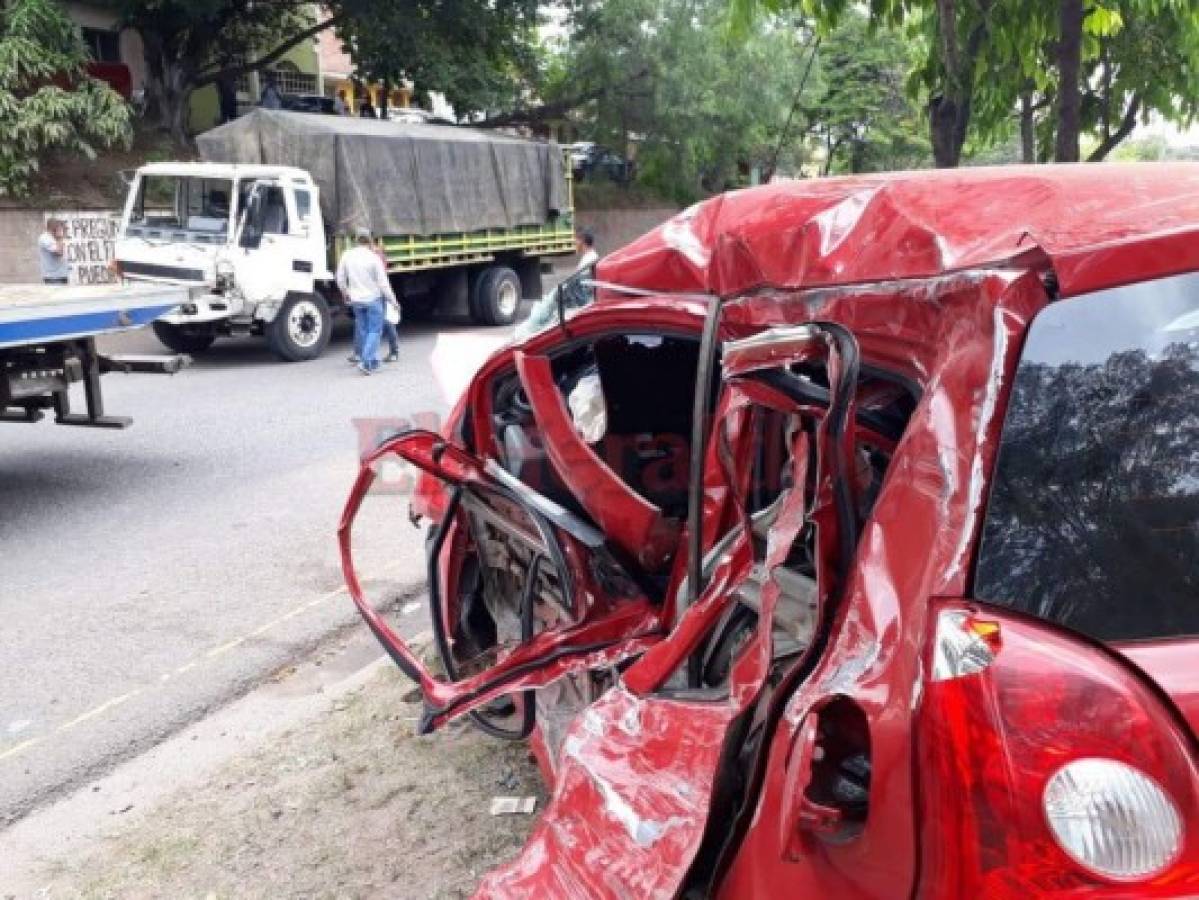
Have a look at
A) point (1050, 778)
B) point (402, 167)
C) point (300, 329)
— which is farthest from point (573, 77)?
point (1050, 778)

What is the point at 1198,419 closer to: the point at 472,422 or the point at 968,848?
the point at 968,848

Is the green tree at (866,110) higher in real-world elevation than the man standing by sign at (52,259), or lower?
higher

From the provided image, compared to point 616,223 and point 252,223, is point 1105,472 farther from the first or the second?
point 616,223

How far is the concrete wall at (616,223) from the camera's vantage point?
26672 millimetres

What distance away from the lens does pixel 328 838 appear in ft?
11.0

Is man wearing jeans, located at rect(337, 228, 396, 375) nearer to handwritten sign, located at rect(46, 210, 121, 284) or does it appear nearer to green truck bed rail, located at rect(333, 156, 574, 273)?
green truck bed rail, located at rect(333, 156, 574, 273)

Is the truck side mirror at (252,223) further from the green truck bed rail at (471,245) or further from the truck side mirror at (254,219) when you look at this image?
the green truck bed rail at (471,245)

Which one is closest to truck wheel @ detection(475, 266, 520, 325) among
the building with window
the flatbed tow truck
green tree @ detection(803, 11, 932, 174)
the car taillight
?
the building with window

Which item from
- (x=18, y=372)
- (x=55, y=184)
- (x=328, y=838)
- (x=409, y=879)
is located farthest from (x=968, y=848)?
(x=55, y=184)

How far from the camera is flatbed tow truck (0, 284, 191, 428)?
22.5ft

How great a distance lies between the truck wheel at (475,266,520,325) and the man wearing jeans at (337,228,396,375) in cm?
430

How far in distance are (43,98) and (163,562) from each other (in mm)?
13448

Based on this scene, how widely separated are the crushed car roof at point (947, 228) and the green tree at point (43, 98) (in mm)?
16608

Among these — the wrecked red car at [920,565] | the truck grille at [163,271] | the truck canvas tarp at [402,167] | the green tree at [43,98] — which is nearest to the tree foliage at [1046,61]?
the wrecked red car at [920,565]
